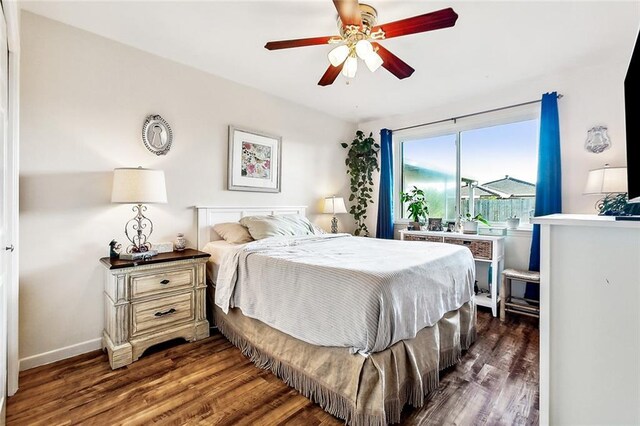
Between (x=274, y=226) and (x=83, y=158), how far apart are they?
5.48 ft

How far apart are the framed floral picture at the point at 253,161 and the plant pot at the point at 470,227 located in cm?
240

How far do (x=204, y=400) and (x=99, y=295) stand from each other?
4.55 feet

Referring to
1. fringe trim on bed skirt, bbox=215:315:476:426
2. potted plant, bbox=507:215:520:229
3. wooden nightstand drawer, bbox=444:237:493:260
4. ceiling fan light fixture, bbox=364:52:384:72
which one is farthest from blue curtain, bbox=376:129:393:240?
ceiling fan light fixture, bbox=364:52:384:72

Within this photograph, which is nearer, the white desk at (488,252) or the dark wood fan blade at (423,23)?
the dark wood fan blade at (423,23)

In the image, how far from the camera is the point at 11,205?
175 centimetres

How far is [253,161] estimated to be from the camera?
342 centimetres

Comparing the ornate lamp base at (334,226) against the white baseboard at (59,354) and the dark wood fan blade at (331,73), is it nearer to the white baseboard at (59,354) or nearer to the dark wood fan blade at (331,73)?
the dark wood fan blade at (331,73)

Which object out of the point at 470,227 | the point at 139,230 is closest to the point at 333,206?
the point at 470,227

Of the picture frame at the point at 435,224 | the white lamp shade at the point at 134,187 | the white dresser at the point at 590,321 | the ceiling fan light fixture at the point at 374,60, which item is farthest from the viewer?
the picture frame at the point at 435,224

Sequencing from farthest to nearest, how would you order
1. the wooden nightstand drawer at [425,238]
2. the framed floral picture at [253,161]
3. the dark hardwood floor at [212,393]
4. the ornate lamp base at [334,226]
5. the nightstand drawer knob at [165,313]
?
the ornate lamp base at [334,226], the wooden nightstand drawer at [425,238], the framed floral picture at [253,161], the nightstand drawer knob at [165,313], the dark hardwood floor at [212,393]

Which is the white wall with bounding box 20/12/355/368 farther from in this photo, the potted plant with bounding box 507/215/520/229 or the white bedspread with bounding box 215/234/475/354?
the potted plant with bounding box 507/215/520/229

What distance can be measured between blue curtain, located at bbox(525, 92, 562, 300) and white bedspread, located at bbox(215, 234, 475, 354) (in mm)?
1257

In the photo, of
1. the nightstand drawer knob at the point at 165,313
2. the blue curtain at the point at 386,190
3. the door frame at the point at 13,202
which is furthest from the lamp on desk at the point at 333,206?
the door frame at the point at 13,202

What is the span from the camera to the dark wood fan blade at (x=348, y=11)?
1573mm
